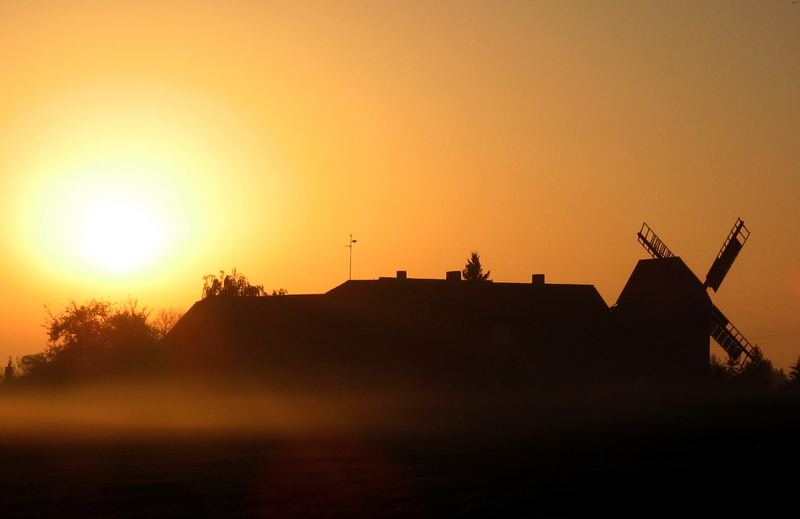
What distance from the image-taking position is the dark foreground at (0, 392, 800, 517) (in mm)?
26328

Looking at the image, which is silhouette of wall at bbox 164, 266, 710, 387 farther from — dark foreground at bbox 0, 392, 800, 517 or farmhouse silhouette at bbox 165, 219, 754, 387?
dark foreground at bbox 0, 392, 800, 517

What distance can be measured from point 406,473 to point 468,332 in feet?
154

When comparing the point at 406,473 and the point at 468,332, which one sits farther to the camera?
the point at 468,332

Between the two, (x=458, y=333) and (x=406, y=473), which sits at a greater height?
(x=458, y=333)

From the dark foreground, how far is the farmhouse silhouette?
2692cm

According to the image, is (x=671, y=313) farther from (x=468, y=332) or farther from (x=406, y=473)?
(x=406, y=473)

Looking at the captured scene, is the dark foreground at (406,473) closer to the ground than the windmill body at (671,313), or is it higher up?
closer to the ground

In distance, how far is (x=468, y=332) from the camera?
78.8 m

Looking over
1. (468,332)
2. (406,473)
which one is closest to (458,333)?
(468,332)

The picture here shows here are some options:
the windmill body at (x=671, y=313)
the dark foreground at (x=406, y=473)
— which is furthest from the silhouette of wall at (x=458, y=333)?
the dark foreground at (x=406, y=473)

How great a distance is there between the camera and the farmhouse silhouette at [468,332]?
7481cm

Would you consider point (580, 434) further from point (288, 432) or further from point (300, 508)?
point (300, 508)

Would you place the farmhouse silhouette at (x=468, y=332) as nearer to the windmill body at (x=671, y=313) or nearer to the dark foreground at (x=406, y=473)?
the windmill body at (x=671, y=313)

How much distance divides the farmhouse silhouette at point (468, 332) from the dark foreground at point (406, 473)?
26921 mm
